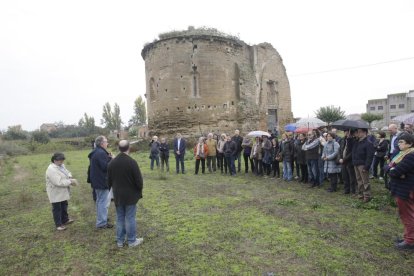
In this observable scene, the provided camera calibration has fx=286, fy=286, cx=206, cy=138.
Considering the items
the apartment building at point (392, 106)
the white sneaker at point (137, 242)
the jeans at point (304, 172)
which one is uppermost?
the apartment building at point (392, 106)

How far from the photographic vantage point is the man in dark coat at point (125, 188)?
4.48 m

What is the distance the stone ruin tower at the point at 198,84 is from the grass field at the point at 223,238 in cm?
1375

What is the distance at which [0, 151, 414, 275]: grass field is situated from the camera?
3844 mm

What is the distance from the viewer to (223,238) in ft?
15.6

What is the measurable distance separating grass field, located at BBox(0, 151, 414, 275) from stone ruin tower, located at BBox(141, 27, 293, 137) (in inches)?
541

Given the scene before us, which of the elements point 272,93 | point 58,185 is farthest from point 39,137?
point 58,185

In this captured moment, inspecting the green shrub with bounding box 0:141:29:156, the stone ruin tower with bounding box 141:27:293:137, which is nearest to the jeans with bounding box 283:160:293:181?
the stone ruin tower with bounding box 141:27:293:137

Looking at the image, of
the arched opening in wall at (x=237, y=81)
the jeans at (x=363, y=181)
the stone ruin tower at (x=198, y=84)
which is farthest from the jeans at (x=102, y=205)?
the arched opening in wall at (x=237, y=81)

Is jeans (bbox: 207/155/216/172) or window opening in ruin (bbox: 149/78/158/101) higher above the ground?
window opening in ruin (bbox: 149/78/158/101)

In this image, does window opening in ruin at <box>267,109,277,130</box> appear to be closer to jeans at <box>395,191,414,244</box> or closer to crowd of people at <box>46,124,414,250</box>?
crowd of people at <box>46,124,414,250</box>

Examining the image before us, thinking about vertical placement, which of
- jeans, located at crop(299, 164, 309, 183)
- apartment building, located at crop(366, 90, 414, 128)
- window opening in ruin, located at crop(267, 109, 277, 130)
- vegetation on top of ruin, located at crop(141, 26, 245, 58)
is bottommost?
jeans, located at crop(299, 164, 309, 183)

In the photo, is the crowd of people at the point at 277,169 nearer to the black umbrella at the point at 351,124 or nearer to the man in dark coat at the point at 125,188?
the man in dark coat at the point at 125,188

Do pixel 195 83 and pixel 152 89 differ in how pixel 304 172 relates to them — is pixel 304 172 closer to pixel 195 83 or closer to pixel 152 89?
pixel 195 83

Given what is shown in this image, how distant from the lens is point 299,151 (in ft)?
29.2
